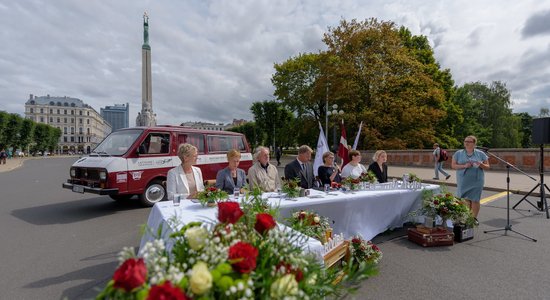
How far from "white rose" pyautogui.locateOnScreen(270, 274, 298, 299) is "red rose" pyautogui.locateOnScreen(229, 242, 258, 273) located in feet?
0.38

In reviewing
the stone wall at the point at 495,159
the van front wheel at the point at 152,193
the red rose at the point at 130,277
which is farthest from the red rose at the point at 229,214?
the stone wall at the point at 495,159

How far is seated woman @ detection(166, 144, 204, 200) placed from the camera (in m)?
4.50

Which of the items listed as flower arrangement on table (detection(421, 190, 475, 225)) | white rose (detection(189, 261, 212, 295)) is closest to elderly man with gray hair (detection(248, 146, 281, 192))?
flower arrangement on table (detection(421, 190, 475, 225))

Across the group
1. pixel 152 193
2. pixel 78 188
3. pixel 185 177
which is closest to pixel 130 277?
pixel 185 177

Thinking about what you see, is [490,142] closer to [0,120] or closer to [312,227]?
[312,227]

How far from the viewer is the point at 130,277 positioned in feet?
3.39

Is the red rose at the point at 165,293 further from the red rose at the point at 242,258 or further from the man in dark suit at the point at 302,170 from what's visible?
the man in dark suit at the point at 302,170

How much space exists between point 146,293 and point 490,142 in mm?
51390

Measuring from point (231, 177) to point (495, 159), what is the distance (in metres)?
18.0

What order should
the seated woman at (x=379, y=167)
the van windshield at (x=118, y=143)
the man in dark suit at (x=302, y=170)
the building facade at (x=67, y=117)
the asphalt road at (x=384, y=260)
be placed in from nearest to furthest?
the asphalt road at (x=384, y=260), the man in dark suit at (x=302, y=170), the seated woman at (x=379, y=167), the van windshield at (x=118, y=143), the building facade at (x=67, y=117)

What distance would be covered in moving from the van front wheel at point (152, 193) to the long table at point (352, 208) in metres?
4.27

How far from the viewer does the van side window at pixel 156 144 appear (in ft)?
24.9

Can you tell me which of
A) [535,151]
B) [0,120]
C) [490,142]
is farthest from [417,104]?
[0,120]

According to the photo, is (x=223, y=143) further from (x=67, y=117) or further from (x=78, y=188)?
Result: (x=67, y=117)
